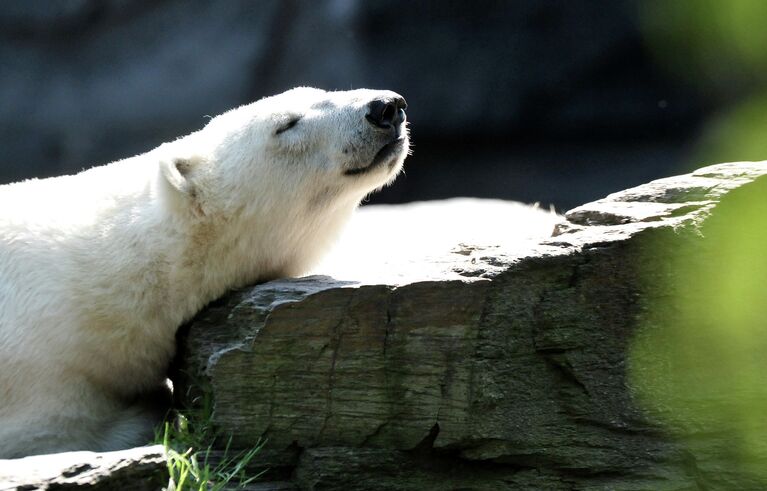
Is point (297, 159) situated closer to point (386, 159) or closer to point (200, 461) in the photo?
point (386, 159)

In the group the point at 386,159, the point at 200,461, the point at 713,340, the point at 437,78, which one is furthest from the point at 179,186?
the point at 437,78

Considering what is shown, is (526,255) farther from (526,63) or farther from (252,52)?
(252,52)

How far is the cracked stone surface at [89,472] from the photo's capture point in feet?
9.52

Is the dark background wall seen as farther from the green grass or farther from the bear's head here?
the green grass

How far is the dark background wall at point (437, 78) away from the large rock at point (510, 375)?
23.9ft

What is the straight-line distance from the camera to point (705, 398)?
3396 mm

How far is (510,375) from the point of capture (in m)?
3.52

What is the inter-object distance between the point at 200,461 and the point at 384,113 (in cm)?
170

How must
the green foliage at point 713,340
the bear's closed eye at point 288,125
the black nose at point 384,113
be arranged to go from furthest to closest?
the bear's closed eye at point 288,125
the black nose at point 384,113
the green foliage at point 713,340

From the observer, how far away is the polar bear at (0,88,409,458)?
4.05 m

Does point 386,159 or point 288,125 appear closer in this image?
point 386,159

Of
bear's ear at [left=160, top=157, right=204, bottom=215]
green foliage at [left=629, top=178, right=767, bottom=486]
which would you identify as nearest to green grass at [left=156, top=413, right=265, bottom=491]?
bear's ear at [left=160, top=157, right=204, bottom=215]

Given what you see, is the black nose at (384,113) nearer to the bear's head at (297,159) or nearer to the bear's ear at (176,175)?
the bear's head at (297,159)

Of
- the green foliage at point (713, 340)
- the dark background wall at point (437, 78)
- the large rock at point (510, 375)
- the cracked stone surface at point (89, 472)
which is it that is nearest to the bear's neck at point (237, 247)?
the large rock at point (510, 375)
